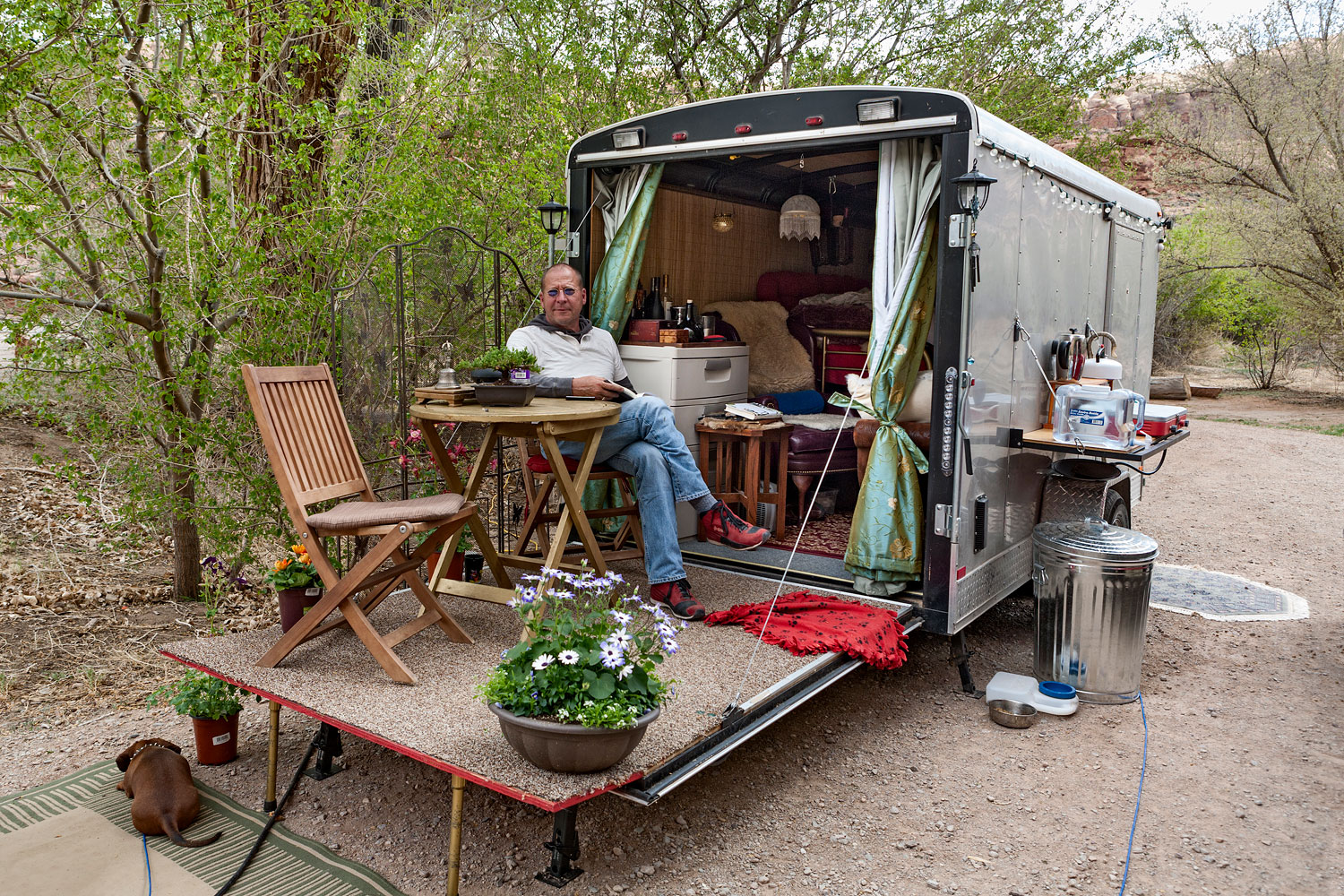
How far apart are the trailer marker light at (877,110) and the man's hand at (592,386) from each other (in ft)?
5.18

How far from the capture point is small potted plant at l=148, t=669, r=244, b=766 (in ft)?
11.5

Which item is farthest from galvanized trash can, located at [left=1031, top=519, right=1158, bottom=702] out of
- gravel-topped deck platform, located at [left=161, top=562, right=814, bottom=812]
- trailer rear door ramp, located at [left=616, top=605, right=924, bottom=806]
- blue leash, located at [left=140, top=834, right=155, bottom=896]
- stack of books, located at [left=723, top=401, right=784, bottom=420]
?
blue leash, located at [left=140, top=834, right=155, bottom=896]

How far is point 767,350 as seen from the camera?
6.60 m

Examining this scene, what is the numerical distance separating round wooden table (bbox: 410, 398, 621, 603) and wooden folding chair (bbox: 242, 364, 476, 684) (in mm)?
319

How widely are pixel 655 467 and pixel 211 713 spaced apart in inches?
76.8

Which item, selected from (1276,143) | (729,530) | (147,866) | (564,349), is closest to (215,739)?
(147,866)

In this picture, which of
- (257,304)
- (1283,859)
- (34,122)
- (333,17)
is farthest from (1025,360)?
(34,122)

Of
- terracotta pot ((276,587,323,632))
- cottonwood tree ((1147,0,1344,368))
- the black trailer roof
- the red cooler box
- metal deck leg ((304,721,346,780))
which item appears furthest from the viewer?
cottonwood tree ((1147,0,1344,368))

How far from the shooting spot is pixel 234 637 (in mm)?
3686

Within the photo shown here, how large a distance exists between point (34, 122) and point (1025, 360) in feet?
14.7

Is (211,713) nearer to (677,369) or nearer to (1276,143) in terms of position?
(677,369)

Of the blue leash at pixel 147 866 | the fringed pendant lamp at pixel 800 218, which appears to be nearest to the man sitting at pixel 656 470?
the blue leash at pixel 147 866

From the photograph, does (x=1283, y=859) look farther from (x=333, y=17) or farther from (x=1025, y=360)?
(x=333, y=17)

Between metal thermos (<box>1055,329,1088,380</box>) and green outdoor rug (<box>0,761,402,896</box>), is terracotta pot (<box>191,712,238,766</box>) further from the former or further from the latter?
metal thermos (<box>1055,329,1088,380</box>)
